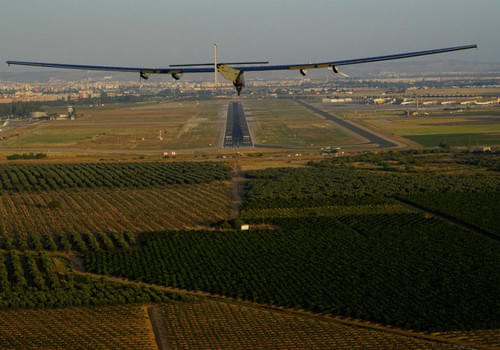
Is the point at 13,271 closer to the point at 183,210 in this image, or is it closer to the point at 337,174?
the point at 183,210

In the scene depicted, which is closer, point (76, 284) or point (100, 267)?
point (76, 284)

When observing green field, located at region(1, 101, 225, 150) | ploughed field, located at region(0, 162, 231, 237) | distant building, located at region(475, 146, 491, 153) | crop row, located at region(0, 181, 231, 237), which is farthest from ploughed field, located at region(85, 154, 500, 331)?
green field, located at region(1, 101, 225, 150)

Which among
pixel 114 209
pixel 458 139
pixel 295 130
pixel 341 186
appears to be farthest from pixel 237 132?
pixel 114 209

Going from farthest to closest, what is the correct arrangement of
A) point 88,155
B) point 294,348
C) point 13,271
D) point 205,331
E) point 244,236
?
point 88,155 < point 244,236 < point 13,271 < point 205,331 < point 294,348

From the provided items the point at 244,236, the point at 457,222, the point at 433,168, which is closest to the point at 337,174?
the point at 433,168

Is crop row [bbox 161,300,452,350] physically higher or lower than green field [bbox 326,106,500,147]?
lower

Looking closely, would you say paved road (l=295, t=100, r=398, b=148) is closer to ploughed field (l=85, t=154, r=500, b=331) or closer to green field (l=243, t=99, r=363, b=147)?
green field (l=243, t=99, r=363, b=147)

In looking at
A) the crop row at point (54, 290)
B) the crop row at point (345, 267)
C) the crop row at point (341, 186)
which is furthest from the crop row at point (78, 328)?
the crop row at point (341, 186)
